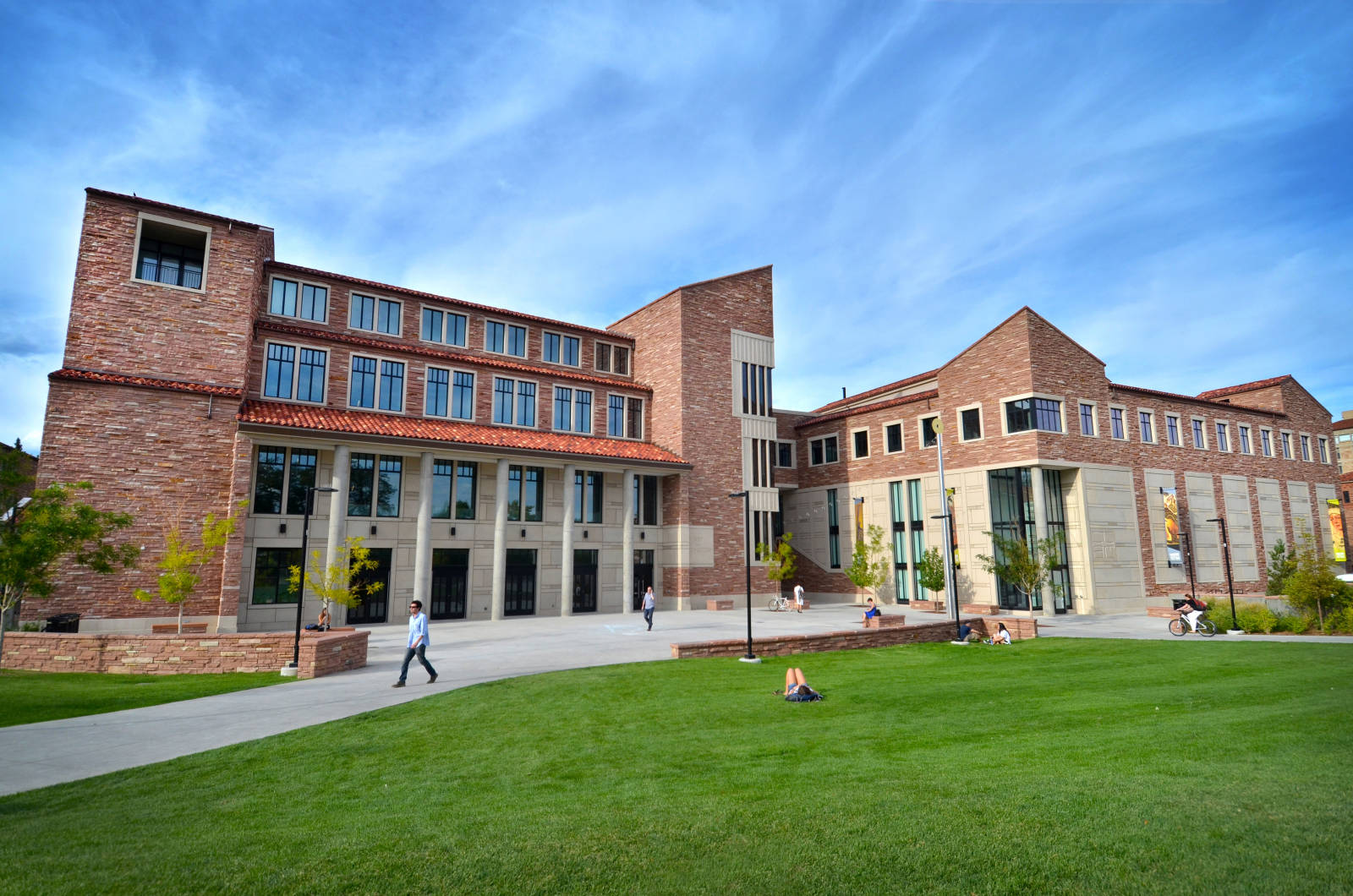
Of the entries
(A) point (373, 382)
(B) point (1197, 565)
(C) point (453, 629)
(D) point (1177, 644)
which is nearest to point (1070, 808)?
(D) point (1177, 644)

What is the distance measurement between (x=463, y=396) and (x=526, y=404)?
329 cm

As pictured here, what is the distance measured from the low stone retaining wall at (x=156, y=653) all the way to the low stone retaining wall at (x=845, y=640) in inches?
370

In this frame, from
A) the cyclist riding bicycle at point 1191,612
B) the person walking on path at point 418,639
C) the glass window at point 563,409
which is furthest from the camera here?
the glass window at point 563,409

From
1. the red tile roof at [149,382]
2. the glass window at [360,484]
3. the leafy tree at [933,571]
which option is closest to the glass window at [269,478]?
the glass window at [360,484]

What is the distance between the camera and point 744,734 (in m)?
9.73

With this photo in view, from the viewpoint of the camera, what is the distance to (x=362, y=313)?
111ft

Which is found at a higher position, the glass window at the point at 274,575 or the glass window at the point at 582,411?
the glass window at the point at 582,411

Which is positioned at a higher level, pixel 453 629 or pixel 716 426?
pixel 716 426

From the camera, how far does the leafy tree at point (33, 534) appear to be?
16406 millimetres

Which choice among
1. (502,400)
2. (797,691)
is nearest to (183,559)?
(502,400)

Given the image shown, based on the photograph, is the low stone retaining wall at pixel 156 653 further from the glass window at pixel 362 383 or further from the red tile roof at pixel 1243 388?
the red tile roof at pixel 1243 388

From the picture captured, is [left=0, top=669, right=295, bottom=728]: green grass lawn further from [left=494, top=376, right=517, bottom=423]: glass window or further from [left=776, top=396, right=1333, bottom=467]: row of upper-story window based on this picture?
[left=776, top=396, right=1333, bottom=467]: row of upper-story window

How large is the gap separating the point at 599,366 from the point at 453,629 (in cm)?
1850

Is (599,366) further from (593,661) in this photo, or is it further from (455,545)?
(593,661)
